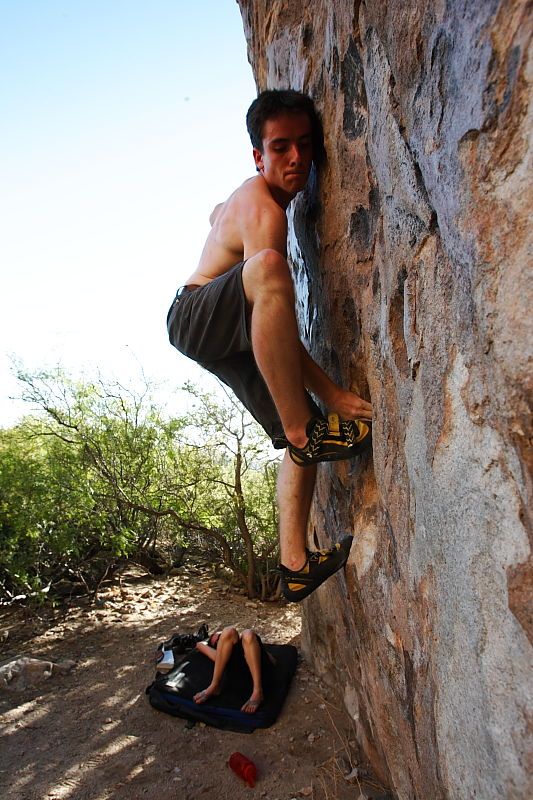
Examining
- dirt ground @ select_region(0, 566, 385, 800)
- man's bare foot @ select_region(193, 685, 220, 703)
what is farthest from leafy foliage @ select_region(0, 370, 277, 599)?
man's bare foot @ select_region(193, 685, 220, 703)

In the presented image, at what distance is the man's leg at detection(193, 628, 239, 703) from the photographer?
464 centimetres

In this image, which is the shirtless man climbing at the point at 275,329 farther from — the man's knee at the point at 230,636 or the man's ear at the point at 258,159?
the man's knee at the point at 230,636

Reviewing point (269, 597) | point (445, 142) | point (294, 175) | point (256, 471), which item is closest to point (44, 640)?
point (269, 597)

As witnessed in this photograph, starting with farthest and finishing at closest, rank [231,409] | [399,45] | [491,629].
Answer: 1. [231,409]
2. [399,45]
3. [491,629]

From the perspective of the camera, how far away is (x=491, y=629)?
54.5 inches

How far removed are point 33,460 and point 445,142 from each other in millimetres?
6677

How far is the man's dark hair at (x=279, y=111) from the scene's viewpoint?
2732 millimetres

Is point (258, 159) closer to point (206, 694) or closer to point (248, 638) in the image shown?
point (248, 638)

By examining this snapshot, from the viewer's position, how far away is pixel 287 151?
2.76 m

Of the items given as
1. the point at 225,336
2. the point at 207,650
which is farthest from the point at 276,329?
the point at 207,650

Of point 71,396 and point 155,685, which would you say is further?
point 71,396

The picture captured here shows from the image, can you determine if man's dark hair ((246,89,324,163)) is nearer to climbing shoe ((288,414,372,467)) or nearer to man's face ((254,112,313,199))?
man's face ((254,112,313,199))

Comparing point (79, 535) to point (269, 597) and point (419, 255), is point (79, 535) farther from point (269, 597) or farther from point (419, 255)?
point (419, 255)

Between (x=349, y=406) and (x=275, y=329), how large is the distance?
1.73 feet
